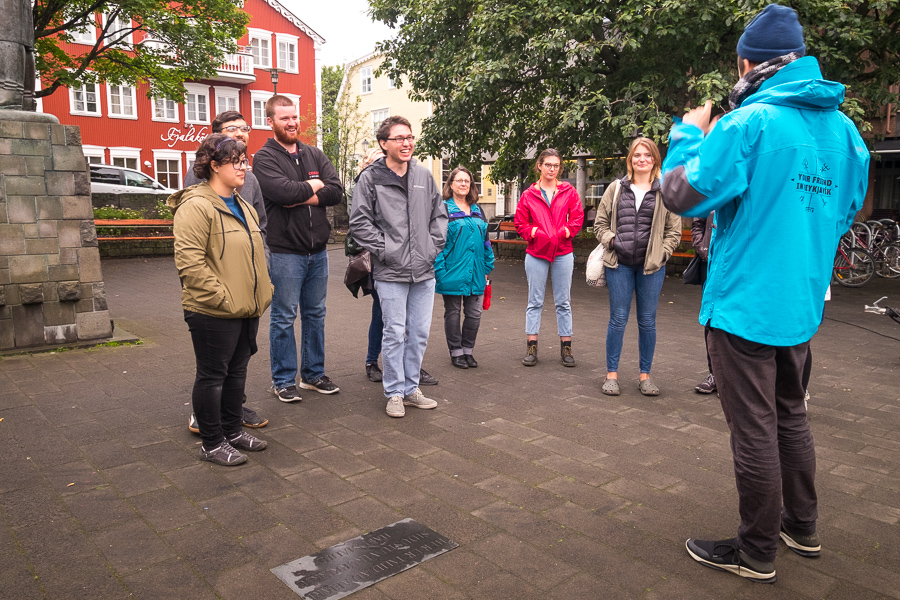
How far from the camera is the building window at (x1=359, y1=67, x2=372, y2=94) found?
4531 centimetres

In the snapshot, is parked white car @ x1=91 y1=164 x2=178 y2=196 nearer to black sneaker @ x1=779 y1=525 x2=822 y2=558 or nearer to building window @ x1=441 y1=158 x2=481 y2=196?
building window @ x1=441 y1=158 x2=481 y2=196

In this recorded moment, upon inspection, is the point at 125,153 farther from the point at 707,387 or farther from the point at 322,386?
the point at 707,387

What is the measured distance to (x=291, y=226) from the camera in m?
5.19

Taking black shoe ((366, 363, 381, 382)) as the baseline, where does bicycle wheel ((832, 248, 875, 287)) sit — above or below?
above

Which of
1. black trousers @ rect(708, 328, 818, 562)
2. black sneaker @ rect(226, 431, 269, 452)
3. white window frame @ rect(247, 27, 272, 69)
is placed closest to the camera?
black trousers @ rect(708, 328, 818, 562)

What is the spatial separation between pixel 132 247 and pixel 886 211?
1971cm

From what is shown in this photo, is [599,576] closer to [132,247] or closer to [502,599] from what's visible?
[502,599]

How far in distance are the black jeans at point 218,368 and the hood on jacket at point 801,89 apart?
115 inches

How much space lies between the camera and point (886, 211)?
1823 centimetres

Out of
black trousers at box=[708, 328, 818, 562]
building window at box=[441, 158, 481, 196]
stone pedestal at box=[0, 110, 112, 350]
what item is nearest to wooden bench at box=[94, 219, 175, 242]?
building window at box=[441, 158, 481, 196]

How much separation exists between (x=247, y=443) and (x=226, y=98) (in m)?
35.2

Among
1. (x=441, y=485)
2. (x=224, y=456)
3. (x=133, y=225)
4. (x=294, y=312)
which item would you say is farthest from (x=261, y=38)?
(x=441, y=485)

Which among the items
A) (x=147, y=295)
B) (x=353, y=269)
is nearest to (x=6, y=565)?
(x=353, y=269)

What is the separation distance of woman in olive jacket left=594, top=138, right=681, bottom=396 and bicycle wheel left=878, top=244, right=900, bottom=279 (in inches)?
394
